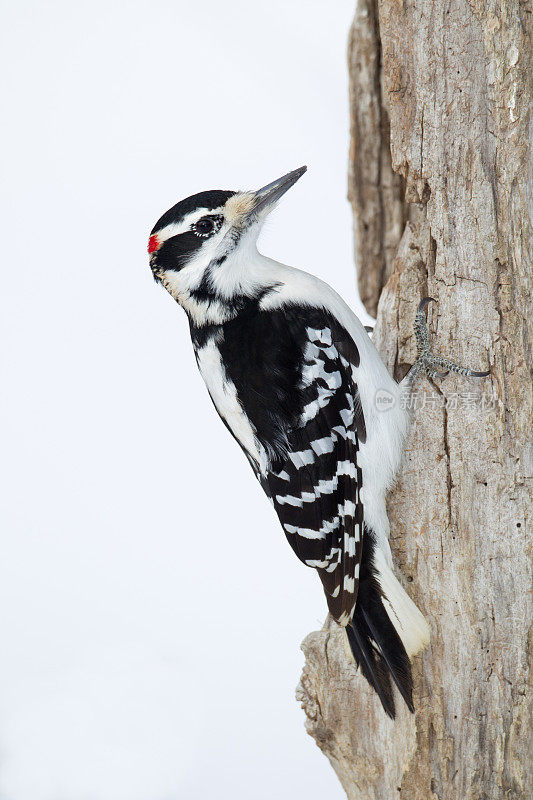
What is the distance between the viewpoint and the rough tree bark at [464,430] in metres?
2.06

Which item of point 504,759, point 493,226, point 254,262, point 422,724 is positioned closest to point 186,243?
point 254,262

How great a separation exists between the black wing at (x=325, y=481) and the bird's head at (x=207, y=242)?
278 mm

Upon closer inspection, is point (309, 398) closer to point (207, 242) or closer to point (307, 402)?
point (307, 402)

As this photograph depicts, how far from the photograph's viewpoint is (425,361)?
216 cm

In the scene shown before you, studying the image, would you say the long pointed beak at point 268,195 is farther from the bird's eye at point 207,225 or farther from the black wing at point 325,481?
the black wing at point 325,481

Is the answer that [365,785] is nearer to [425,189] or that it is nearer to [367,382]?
[367,382]

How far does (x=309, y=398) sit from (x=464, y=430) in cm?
43

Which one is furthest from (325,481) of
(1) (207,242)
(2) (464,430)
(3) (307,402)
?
(1) (207,242)

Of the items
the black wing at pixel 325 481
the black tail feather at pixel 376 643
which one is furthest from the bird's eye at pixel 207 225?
the black tail feather at pixel 376 643

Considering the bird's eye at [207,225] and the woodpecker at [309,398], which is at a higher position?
the bird's eye at [207,225]

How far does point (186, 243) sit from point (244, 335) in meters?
0.29

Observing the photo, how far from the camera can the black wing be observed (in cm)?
203

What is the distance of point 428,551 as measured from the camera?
→ 2141 millimetres

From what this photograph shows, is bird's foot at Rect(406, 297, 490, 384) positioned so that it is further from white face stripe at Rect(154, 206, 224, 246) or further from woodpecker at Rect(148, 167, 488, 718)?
white face stripe at Rect(154, 206, 224, 246)
